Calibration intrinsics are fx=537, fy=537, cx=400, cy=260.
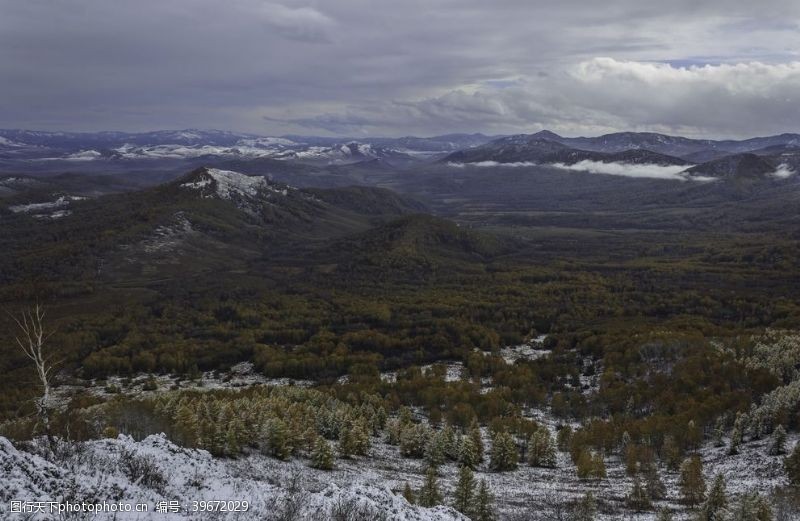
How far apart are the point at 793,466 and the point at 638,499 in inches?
786

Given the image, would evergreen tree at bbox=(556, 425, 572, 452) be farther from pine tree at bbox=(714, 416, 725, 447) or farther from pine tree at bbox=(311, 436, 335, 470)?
pine tree at bbox=(311, 436, 335, 470)

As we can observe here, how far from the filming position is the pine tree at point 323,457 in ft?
237

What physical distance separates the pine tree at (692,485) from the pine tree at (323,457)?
151ft

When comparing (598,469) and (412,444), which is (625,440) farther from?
(412,444)

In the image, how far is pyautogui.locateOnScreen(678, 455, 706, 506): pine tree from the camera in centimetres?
6676

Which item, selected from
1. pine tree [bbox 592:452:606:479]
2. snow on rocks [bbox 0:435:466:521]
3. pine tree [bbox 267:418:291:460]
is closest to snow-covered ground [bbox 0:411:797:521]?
snow on rocks [bbox 0:435:466:521]

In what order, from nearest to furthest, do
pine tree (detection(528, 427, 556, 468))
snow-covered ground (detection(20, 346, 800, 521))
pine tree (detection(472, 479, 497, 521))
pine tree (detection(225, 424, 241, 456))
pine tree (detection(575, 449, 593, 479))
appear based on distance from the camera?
snow-covered ground (detection(20, 346, 800, 521))
pine tree (detection(472, 479, 497, 521))
pine tree (detection(225, 424, 241, 456))
pine tree (detection(575, 449, 593, 479))
pine tree (detection(528, 427, 556, 468))

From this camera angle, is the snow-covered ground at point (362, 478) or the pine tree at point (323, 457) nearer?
the snow-covered ground at point (362, 478)

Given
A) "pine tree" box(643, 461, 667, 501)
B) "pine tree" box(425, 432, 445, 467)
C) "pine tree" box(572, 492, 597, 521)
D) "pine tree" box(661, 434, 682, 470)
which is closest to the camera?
"pine tree" box(572, 492, 597, 521)

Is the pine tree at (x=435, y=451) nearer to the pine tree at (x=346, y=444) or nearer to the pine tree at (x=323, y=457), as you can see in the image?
the pine tree at (x=346, y=444)

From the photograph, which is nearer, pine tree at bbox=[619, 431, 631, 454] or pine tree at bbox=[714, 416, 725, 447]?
pine tree at bbox=[714, 416, 725, 447]

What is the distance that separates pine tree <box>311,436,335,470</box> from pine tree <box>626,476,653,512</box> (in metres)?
38.6

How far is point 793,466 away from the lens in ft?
222

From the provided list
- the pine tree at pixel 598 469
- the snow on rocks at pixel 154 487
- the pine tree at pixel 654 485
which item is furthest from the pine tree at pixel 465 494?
the pine tree at pixel 598 469
